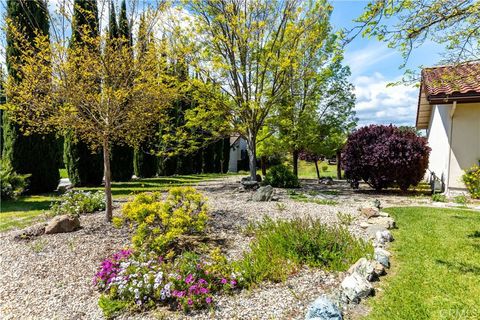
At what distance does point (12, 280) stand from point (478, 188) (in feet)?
33.7

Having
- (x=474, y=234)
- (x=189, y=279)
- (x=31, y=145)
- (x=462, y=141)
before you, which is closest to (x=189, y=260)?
(x=189, y=279)

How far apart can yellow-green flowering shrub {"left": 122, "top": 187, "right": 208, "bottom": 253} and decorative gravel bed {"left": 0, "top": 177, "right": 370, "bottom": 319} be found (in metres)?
0.62

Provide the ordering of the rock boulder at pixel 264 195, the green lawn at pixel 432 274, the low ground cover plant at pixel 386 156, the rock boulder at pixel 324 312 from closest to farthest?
the rock boulder at pixel 324 312 → the green lawn at pixel 432 274 → the rock boulder at pixel 264 195 → the low ground cover plant at pixel 386 156

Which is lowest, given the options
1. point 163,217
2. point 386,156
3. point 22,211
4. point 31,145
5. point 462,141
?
point 22,211

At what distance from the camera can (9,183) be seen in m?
9.37

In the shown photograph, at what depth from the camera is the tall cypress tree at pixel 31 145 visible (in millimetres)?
10500

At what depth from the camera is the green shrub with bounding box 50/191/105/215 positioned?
684 cm

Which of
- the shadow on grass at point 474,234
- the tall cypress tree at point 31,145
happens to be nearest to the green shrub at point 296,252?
the shadow on grass at point 474,234

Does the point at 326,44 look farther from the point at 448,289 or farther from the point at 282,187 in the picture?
the point at 448,289

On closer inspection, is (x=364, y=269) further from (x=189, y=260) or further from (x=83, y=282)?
(x=83, y=282)

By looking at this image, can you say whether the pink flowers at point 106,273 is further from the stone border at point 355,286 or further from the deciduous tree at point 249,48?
the deciduous tree at point 249,48

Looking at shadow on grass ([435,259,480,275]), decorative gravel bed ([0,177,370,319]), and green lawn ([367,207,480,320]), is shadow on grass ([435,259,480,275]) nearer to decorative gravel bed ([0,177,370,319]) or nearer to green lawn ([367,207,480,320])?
green lawn ([367,207,480,320])

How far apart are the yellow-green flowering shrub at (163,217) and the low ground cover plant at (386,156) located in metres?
7.97

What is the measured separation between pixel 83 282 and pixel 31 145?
9353mm
